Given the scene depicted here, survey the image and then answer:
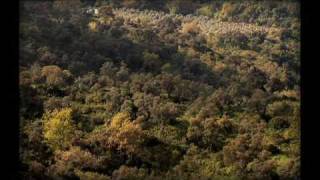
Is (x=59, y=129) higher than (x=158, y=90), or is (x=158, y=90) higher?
(x=158, y=90)

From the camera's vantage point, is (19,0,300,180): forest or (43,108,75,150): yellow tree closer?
(43,108,75,150): yellow tree

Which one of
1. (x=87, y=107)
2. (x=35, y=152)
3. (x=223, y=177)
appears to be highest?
(x=87, y=107)

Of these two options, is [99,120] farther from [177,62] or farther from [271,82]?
[271,82]

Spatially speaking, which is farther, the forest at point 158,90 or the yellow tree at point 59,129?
the forest at point 158,90

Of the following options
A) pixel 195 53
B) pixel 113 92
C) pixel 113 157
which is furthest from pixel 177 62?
pixel 113 157
